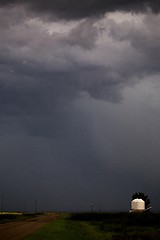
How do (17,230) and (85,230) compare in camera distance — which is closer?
(17,230)

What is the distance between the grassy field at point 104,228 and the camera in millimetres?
37969

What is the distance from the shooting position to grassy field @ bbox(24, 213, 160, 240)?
38.0 metres

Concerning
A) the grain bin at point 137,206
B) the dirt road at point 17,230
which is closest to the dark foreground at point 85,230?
the dirt road at point 17,230

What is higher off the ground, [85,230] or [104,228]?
[85,230]

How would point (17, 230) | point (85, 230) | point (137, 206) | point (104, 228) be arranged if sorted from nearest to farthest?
point (17, 230), point (85, 230), point (104, 228), point (137, 206)

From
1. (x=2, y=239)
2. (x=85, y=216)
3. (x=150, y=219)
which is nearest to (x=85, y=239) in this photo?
(x=2, y=239)

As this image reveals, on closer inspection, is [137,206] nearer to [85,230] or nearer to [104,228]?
[104,228]

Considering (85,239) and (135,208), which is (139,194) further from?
(85,239)

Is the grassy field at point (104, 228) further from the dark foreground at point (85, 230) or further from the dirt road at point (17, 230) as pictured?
the dirt road at point (17, 230)

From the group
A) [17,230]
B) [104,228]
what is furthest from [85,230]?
[17,230]

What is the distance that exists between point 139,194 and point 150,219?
63971mm

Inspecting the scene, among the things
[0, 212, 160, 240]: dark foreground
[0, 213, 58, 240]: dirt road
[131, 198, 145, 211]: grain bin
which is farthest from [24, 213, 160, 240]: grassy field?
[131, 198, 145, 211]: grain bin

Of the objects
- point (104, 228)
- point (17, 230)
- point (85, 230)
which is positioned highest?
point (17, 230)

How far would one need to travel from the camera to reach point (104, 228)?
2066 inches
